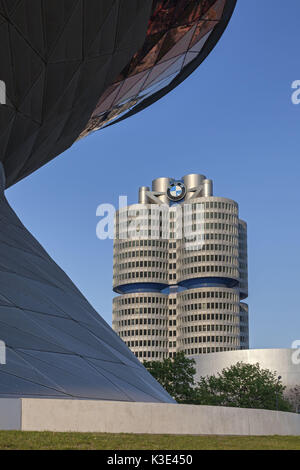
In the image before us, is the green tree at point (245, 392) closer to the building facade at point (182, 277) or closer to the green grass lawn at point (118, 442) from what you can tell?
the green grass lawn at point (118, 442)

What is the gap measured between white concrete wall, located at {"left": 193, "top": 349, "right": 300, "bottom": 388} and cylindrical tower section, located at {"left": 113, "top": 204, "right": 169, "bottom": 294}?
64291 mm

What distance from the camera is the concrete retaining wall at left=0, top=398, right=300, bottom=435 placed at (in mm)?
12289

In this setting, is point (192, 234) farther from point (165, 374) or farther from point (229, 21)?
point (229, 21)

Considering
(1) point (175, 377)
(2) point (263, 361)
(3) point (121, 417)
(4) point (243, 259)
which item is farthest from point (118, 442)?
(4) point (243, 259)

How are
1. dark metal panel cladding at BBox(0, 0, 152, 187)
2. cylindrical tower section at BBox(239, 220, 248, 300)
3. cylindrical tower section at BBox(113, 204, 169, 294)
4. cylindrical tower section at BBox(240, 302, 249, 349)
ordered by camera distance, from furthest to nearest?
1. cylindrical tower section at BBox(113, 204, 169, 294)
2. cylindrical tower section at BBox(239, 220, 248, 300)
3. cylindrical tower section at BBox(240, 302, 249, 349)
4. dark metal panel cladding at BBox(0, 0, 152, 187)

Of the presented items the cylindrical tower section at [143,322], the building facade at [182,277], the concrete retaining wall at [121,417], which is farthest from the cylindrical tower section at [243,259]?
the concrete retaining wall at [121,417]

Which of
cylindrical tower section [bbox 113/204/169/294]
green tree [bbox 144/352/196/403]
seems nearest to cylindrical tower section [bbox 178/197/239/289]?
cylindrical tower section [bbox 113/204/169/294]

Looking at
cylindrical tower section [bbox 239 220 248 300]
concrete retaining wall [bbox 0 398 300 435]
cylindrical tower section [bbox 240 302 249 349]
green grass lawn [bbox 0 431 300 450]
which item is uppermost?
cylindrical tower section [bbox 239 220 248 300]

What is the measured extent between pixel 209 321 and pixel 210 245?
22.2 metres

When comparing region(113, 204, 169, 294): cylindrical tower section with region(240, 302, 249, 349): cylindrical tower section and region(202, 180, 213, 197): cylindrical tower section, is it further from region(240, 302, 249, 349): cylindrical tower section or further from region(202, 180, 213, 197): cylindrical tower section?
region(240, 302, 249, 349): cylindrical tower section

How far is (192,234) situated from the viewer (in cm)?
18588

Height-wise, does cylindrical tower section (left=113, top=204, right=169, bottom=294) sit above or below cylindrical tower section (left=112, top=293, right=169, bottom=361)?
above

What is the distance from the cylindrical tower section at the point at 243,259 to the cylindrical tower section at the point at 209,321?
34.3 feet
